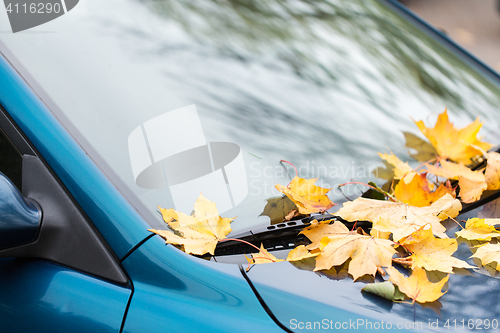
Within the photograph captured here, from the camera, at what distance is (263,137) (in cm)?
115

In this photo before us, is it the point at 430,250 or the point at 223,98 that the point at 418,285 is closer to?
the point at 430,250

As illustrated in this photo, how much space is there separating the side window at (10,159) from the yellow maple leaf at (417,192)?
1.00 meters

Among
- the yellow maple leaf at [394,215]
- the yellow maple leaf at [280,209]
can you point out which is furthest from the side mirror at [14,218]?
the yellow maple leaf at [394,215]

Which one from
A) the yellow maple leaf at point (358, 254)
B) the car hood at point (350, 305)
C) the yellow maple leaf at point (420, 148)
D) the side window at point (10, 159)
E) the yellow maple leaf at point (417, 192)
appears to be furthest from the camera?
the yellow maple leaf at point (420, 148)

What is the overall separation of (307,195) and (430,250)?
1.06 feet

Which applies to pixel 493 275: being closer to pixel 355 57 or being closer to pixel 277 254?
pixel 277 254

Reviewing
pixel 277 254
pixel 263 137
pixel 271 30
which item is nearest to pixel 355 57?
pixel 271 30

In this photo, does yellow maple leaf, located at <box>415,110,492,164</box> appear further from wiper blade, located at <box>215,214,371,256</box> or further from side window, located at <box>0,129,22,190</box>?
side window, located at <box>0,129,22,190</box>

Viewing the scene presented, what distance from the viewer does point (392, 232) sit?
956 millimetres

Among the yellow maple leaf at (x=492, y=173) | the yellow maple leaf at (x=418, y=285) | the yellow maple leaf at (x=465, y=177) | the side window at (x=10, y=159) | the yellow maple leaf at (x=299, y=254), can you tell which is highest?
the yellow maple leaf at (x=492, y=173)

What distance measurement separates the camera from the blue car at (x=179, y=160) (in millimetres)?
812

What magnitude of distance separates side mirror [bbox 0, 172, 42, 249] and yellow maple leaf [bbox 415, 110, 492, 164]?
4.00ft

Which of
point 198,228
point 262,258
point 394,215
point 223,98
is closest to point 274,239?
point 262,258

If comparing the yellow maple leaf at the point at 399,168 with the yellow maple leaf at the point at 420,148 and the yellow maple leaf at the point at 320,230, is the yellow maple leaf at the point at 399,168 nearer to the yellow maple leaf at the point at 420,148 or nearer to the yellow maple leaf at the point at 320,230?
the yellow maple leaf at the point at 420,148
